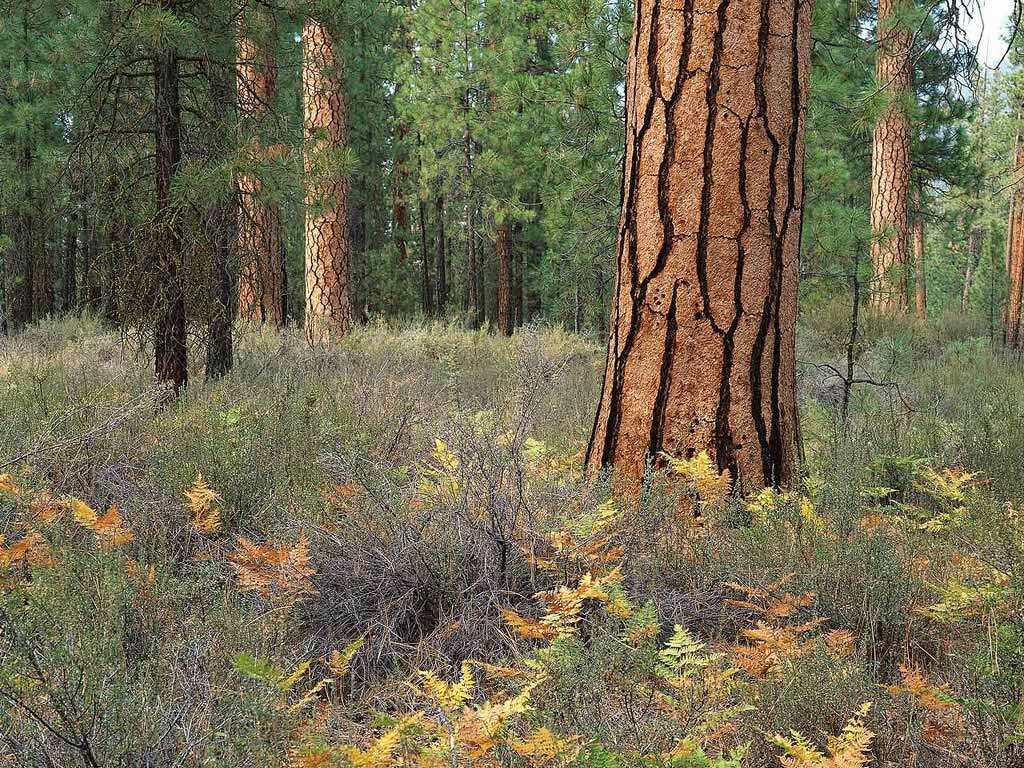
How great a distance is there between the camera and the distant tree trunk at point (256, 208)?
511 cm

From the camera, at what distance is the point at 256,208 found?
26.6 ft

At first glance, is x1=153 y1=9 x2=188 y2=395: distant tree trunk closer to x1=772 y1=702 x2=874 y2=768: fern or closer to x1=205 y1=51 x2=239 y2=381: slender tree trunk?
x1=205 y1=51 x2=239 y2=381: slender tree trunk

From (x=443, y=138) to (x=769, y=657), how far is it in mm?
14581

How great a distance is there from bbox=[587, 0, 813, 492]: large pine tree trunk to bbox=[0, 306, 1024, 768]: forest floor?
31 centimetres

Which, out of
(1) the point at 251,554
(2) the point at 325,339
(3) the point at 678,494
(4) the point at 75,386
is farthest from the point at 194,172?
(2) the point at 325,339

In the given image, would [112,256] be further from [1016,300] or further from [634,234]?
[1016,300]

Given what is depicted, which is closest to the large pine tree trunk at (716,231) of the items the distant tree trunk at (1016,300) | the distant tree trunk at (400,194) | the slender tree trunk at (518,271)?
the distant tree trunk at (1016,300)

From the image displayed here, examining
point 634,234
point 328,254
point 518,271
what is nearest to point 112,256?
point 634,234

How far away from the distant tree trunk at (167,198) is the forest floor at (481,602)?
912 millimetres

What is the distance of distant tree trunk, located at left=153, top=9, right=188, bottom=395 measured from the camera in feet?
16.0

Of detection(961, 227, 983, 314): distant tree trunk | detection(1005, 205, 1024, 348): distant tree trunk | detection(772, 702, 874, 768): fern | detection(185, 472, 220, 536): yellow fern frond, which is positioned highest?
detection(961, 227, 983, 314): distant tree trunk

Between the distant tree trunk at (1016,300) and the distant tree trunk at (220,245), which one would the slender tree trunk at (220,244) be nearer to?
the distant tree trunk at (220,245)

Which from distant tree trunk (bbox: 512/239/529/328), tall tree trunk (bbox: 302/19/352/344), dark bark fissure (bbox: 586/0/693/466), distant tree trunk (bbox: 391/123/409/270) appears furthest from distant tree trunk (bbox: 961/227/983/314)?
dark bark fissure (bbox: 586/0/693/466)

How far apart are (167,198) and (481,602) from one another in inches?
149
